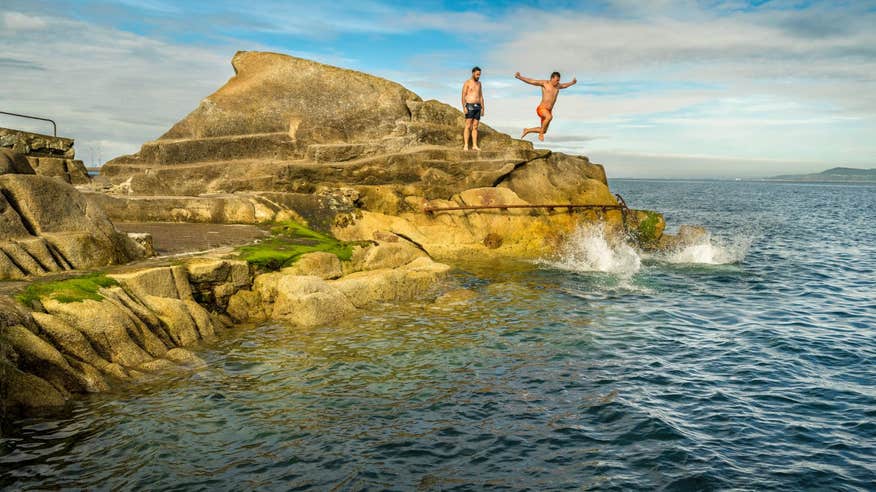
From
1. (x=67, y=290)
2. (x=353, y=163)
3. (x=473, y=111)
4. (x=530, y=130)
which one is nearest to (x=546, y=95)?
(x=530, y=130)

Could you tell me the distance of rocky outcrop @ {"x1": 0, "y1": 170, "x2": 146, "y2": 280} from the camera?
10242 mm

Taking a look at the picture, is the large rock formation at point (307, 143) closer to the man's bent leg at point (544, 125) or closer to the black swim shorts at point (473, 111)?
the man's bent leg at point (544, 125)

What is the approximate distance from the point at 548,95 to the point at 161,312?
16821 mm

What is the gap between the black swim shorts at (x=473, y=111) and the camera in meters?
22.0

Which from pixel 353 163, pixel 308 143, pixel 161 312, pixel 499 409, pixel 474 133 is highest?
pixel 474 133

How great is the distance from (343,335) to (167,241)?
5.82 meters

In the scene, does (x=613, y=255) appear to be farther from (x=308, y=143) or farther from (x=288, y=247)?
(x=288, y=247)

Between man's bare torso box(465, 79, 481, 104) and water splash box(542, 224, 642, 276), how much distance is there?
626 centimetres

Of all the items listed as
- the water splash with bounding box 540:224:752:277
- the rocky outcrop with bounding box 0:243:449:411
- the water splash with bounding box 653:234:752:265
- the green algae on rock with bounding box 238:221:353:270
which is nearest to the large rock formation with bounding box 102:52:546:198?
the green algae on rock with bounding box 238:221:353:270

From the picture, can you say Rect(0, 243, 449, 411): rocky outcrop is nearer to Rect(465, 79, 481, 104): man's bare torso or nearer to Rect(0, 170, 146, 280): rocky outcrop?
Rect(0, 170, 146, 280): rocky outcrop

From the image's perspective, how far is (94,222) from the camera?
11.8 meters

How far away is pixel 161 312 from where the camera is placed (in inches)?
414

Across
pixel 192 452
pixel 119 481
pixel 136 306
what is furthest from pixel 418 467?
pixel 136 306

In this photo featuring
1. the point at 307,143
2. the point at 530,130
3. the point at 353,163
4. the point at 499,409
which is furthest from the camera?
the point at 530,130
